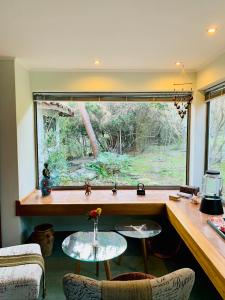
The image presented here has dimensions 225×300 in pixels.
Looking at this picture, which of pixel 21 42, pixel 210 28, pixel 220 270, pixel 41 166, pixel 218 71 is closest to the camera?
pixel 220 270

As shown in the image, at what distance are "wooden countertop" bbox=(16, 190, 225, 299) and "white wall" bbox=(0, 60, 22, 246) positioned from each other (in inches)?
5.5

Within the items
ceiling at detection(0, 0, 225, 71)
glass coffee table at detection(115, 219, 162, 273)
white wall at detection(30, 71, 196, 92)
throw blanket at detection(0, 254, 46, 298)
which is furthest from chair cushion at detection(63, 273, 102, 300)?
white wall at detection(30, 71, 196, 92)

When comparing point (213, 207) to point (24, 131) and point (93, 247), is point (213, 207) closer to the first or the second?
point (93, 247)

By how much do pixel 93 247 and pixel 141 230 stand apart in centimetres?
68

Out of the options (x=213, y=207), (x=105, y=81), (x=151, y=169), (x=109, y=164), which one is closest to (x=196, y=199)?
(x=213, y=207)

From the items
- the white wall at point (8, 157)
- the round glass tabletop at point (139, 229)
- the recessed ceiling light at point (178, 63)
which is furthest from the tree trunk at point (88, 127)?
the recessed ceiling light at point (178, 63)

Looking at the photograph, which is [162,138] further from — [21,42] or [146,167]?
[21,42]

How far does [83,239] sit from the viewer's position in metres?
2.37

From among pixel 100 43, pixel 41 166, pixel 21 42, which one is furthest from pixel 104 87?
pixel 41 166

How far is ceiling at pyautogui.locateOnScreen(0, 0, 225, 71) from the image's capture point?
5.31ft

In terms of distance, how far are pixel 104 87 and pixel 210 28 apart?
164cm

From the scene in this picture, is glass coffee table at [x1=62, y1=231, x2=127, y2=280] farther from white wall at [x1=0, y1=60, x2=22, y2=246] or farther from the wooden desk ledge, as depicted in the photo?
white wall at [x1=0, y1=60, x2=22, y2=246]

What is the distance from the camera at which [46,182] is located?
3248mm

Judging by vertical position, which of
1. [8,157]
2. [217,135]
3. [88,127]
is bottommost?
[8,157]
